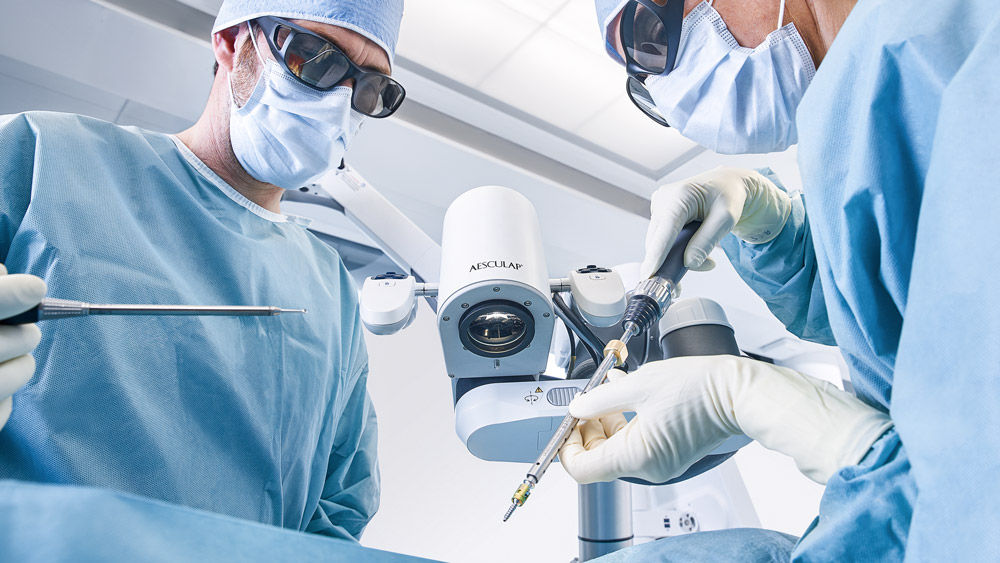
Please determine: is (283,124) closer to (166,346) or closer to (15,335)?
(166,346)

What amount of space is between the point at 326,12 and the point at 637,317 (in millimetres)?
826

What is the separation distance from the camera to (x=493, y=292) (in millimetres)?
944

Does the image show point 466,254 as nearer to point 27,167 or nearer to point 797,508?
point 27,167

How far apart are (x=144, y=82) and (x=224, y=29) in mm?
857

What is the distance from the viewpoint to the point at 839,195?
0.60 metres

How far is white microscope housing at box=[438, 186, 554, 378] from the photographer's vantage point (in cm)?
95

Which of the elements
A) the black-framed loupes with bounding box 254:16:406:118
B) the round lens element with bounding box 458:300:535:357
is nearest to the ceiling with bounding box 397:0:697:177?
the black-framed loupes with bounding box 254:16:406:118

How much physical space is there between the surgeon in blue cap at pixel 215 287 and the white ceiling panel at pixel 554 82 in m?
0.84

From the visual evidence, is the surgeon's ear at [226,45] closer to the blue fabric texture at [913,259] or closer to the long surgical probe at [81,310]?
the long surgical probe at [81,310]

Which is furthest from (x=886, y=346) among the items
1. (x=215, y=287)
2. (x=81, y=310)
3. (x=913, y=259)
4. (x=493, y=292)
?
(x=215, y=287)

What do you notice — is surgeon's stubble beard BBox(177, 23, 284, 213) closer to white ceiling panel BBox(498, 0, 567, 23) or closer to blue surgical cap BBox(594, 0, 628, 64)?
blue surgical cap BBox(594, 0, 628, 64)

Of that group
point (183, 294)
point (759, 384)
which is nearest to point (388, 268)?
point (183, 294)

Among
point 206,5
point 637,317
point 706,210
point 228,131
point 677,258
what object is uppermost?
point 206,5

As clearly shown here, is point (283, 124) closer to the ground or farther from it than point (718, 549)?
farther from it
